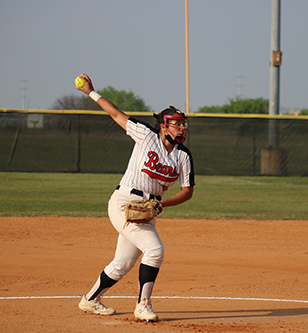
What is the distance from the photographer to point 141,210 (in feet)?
12.1

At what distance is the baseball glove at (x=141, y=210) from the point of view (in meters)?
3.70

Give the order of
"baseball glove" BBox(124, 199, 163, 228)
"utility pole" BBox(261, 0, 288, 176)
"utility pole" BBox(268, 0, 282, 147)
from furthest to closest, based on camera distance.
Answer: "utility pole" BBox(268, 0, 282, 147), "utility pole" BBox(261, 0, 288, 176), "baseball glove" BBox(124, 199, 163, 228)

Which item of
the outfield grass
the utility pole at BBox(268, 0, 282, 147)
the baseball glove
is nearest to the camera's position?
the baseball glove

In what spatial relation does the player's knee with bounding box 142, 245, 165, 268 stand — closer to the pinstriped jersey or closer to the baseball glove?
the baseball glove

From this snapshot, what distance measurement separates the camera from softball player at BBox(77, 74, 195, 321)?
150 inches

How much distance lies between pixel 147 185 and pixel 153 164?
7.4 inches

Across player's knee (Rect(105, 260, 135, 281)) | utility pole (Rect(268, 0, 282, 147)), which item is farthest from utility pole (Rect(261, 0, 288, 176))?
player's knee (Rect(105, 260, 135, 281))

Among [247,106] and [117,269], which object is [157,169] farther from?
[247,106]

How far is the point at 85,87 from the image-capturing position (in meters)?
4.13

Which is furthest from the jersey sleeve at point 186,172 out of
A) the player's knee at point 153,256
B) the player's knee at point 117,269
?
the player's knee at point 117,269

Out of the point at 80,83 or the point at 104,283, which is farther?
the point at 80,83

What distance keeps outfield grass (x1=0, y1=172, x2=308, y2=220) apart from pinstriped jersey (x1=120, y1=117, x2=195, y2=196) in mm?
5913

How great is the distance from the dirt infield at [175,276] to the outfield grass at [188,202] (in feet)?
2.68

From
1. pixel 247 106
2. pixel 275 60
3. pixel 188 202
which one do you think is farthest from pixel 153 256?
pixel 247 106
